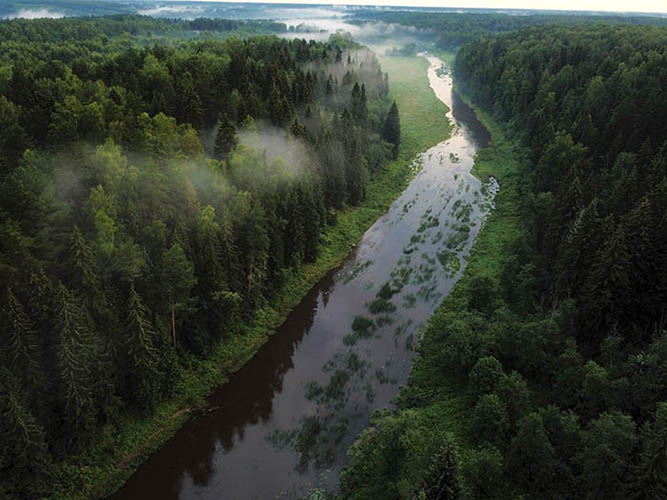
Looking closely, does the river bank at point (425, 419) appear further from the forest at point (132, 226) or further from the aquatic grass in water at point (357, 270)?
the forest at point (132, 226)

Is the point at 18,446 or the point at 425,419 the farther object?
the point at 425,419

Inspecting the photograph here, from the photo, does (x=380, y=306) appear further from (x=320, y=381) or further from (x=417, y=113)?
(x=417, y=113)

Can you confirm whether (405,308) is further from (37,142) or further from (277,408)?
(37,142)

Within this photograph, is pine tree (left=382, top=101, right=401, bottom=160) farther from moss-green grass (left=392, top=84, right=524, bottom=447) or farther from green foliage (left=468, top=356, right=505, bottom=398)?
green foliage (left=468, top=356, right=505, bottom=398)

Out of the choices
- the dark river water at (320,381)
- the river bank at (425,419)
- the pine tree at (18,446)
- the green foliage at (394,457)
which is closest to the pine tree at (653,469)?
the river bank at (425,419)

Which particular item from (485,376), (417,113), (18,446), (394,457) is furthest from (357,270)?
(417,113)

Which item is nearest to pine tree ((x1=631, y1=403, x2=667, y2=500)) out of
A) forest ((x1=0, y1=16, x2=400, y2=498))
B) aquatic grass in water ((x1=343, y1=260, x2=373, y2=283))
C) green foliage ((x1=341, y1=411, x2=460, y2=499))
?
green foliage ((x1=341, y1=411, x2=460, y2=499))
